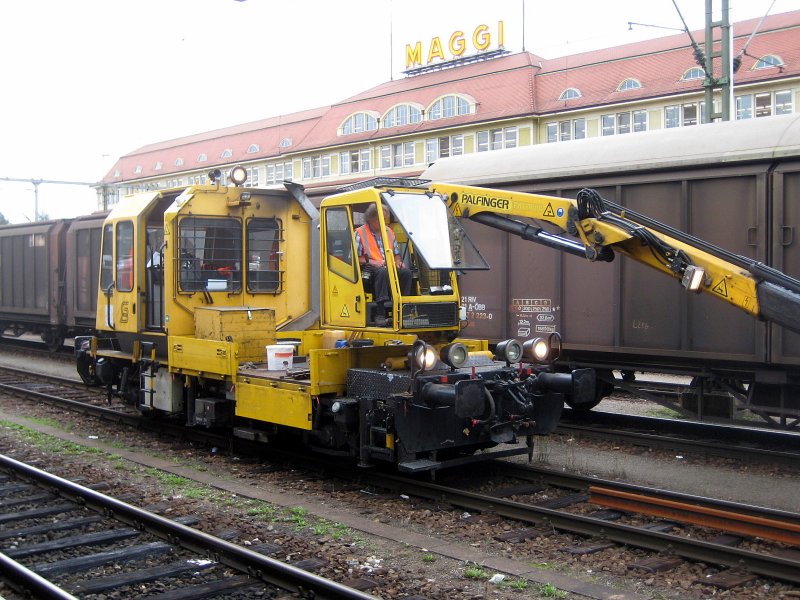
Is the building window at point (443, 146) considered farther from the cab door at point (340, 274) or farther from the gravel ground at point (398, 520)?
the cab door at point (340, 274)

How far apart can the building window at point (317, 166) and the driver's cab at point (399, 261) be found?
181ft

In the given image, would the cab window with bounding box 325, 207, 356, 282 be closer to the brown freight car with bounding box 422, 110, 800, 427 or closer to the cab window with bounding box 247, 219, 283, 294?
the cab window with bounding box 247, 219, 283, 294

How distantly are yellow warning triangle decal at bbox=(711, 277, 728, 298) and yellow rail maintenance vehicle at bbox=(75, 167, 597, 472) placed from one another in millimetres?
1513

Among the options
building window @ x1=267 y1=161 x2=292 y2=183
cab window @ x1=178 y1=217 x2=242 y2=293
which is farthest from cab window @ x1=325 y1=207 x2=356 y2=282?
building window @ x1=267 y1=161 x2=292 y2=183

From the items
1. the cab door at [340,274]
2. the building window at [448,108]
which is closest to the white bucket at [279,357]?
the cab door at [340,274]

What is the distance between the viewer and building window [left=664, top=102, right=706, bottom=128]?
149 feet

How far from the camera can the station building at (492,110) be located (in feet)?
146

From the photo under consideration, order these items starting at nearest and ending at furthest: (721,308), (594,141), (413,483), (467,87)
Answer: (413,483) < (721,308) < (594,141) < (467,87)

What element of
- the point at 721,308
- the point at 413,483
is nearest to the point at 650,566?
the point at 413,483

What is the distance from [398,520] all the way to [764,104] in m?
43.6

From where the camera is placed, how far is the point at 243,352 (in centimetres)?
920

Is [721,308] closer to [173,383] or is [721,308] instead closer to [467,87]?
[173,383]

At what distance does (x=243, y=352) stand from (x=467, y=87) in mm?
50542

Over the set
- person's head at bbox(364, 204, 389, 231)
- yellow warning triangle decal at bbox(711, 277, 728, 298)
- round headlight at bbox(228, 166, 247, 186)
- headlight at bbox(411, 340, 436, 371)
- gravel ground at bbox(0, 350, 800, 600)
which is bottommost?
gravel ground at bbox(0, 350, 800, 600)
